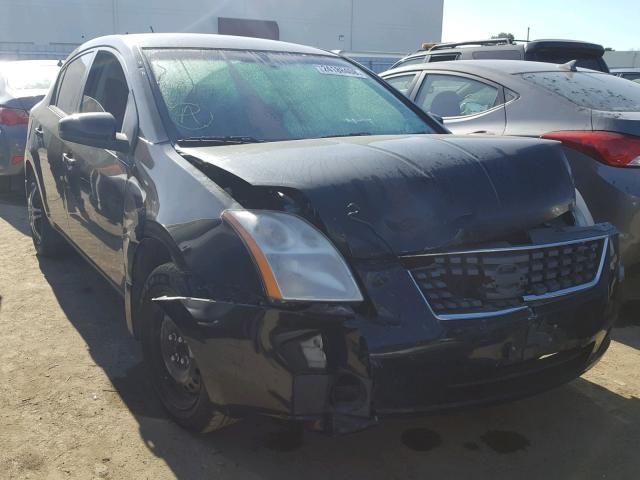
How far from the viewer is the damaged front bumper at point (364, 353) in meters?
2.03

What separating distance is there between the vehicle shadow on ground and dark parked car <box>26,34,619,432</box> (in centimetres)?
15

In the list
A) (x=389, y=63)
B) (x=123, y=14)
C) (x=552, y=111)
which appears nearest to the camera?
(x=552, y=111)

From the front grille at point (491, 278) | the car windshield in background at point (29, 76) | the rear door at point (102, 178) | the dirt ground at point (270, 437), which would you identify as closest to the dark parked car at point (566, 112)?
the dirt ground at point (270, 437)

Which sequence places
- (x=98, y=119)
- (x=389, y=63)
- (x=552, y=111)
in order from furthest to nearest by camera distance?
(x=389, y=63)
(x=552, y=111)
(x=98, y=119)

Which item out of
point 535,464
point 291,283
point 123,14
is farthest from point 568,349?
point 123,14

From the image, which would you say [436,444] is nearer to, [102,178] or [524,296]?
[524,296]

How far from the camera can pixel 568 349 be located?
244 cm

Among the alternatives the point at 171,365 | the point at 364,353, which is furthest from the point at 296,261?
the point at 171,365

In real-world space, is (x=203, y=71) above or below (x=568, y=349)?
above

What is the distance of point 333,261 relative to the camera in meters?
2.09

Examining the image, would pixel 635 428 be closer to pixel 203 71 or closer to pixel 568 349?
pixel 568 349

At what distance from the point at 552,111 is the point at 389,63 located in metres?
15.5

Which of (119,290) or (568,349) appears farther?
(119,290)

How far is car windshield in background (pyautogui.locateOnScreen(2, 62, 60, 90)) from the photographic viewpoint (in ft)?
22.9
